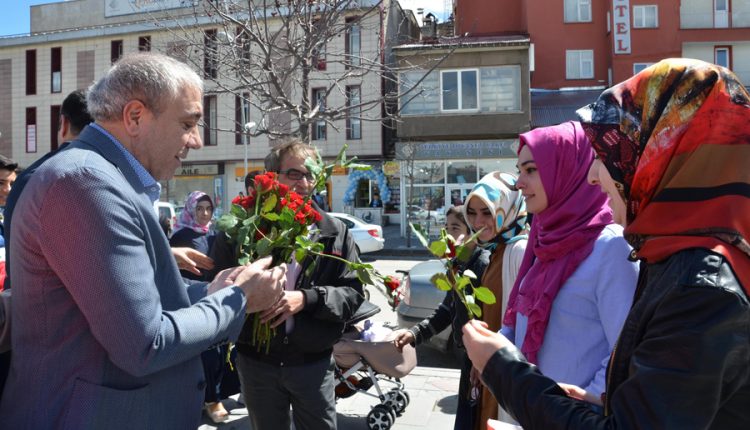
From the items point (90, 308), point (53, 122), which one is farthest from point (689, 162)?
point (53, 122)

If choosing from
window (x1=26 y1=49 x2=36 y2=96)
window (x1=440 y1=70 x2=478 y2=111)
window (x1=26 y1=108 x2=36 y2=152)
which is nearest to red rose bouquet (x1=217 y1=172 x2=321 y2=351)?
window (x1=440 y1=70 x2=478 y2=111)

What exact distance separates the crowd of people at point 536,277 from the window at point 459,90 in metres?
20.8

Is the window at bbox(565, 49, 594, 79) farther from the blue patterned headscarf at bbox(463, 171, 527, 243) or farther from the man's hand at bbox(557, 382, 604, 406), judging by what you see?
the man's hand at bbox(557, 382, 604, 406)

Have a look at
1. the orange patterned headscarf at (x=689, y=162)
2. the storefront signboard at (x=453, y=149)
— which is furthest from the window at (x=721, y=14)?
the orange patterned headscarf at (x=689, y=162)

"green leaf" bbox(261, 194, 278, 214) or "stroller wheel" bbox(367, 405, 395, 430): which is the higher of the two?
"green leaf" bbox(261, 194, 278, 214)

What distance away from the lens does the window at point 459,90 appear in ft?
74.0

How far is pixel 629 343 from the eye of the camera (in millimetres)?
1236

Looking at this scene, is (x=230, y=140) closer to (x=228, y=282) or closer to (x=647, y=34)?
(x=647, y=34)

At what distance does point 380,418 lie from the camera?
4.43m

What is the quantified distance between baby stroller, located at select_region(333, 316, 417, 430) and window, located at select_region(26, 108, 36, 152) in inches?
1250

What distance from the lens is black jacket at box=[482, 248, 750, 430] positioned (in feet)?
3.42

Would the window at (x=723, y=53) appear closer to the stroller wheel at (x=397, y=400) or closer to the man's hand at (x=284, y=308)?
the stroller wheel at (x=397, y=400)

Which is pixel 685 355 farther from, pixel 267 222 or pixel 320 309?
pixel 320 309

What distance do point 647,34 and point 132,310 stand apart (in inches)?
1148
